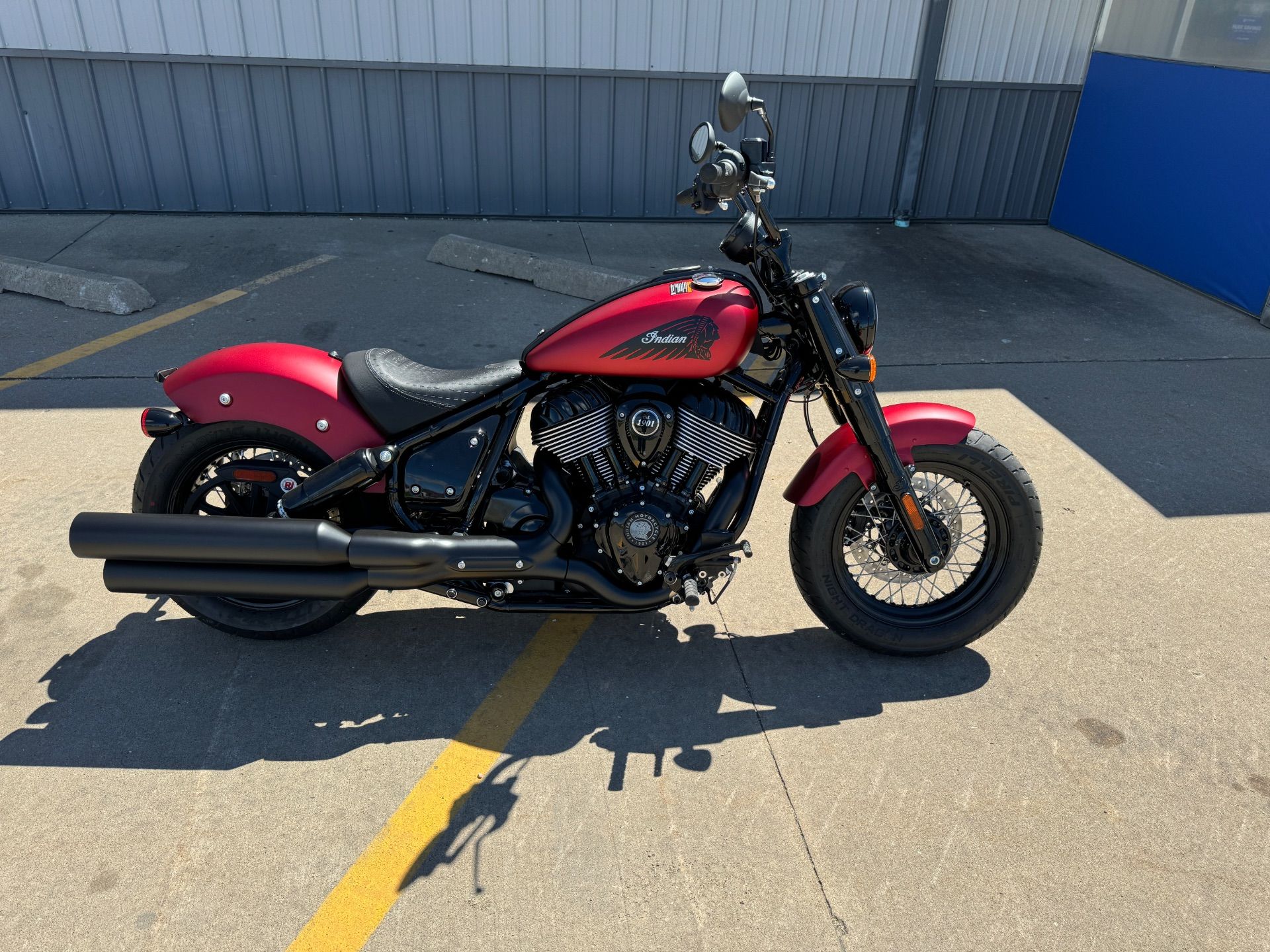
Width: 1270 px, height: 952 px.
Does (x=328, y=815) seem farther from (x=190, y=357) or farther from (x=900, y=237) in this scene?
(x=900, y=237)

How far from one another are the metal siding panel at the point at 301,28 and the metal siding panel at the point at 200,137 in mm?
751

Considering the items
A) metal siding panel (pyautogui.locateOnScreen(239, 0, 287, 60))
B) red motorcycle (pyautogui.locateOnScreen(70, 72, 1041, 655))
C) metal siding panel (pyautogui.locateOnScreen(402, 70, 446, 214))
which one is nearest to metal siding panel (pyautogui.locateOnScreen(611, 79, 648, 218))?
metal siding panel (pyautogui.locateOnScreen(402, 70, 446, 214))

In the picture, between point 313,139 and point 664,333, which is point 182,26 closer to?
point 313,139

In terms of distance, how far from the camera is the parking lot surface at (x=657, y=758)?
2.51 m

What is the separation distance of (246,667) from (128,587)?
1.58 ft

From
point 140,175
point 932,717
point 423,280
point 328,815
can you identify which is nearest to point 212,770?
point 328,815

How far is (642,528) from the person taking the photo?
310 cm

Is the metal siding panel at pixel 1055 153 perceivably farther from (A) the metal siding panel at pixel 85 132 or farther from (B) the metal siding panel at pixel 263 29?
(A) the metal siding panel at pixel 85 132

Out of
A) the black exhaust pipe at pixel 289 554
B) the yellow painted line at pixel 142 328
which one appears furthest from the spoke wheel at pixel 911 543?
the yellow painted line at pixel 142 328

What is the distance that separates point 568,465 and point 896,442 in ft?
3.62

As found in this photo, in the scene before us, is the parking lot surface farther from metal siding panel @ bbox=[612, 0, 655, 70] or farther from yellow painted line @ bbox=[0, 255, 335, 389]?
metal siding panel @ bbox=[612, 0, 655, 70]

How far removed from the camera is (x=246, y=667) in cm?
332

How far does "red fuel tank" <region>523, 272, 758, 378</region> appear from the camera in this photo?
9.66 feet

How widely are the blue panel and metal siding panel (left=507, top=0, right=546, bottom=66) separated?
5.13m
